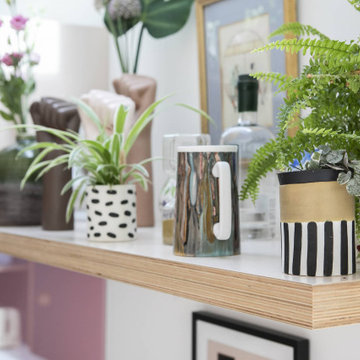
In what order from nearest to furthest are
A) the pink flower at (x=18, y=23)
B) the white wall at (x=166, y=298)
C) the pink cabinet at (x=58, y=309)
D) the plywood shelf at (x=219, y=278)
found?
the plywood shelf at (x=219, y=278) → the white wall at (x=166, y=298) → the pink flower at (x=18, y=23) → the pink cabinet at (x=58, y=309)

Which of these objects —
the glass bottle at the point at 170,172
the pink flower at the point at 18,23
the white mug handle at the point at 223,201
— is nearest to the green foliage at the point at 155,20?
the pink flower at the point at 18,23

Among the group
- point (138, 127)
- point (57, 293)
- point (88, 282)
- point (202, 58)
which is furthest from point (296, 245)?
point (57, 293)

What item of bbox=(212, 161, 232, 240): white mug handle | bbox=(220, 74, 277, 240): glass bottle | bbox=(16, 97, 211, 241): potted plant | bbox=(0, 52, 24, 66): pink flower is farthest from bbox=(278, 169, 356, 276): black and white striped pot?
bbox=(0, 52, 24, 66): pink flower

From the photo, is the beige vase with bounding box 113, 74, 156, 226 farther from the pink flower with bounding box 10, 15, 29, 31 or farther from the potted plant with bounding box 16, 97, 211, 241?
the pink flower with bounding box 10, 15, 29, 31

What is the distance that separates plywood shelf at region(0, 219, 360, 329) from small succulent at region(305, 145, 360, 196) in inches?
3.6

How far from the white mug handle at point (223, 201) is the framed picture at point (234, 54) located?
299 millimetres

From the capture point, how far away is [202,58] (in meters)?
1.25

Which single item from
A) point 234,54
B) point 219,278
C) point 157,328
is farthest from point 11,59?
point 219,278

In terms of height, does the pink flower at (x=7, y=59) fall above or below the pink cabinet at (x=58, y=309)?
above

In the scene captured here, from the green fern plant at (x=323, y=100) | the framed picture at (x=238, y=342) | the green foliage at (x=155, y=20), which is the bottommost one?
the framed picture at (x=238, y=342)

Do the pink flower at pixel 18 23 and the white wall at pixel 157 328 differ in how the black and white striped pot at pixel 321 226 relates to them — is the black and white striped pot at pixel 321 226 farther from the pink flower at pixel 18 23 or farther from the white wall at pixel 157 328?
the pink flower at pixel 18 23

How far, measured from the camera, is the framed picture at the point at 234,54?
42.5 inches

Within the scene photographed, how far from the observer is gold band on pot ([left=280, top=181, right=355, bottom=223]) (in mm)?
622

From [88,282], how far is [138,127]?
67 cm
